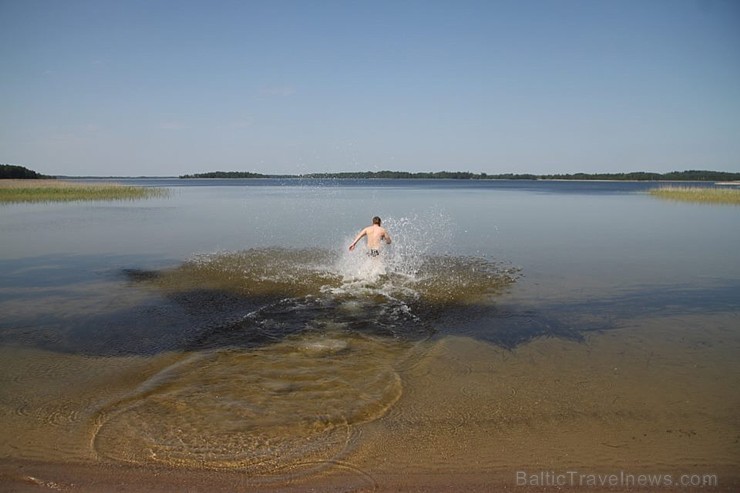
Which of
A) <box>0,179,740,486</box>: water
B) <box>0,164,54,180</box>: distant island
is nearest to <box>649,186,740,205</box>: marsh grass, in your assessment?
<box>0,179,740,486</box>: water

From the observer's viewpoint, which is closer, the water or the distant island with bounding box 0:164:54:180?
the water

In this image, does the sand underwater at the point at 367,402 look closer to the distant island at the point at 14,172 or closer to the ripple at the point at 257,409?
the ripple at the point at 257,409

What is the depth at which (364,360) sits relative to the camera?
8.72 m

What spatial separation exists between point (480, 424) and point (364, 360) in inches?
110

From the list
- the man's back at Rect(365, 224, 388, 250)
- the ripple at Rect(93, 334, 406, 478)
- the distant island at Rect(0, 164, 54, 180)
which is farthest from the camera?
the distant island at Rect(0, 164, 54, 180)

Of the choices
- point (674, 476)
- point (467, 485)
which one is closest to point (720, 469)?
point (674, 476)

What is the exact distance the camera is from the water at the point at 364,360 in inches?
234

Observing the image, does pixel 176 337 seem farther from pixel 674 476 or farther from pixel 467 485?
pixel 674 476

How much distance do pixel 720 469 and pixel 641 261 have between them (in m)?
15.0

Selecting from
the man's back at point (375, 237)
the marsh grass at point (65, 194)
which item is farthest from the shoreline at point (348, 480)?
the marsh grass at point (65, 194)

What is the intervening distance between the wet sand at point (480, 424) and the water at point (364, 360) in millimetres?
37

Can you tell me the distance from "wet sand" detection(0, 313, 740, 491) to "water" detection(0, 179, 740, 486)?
0.12 feet

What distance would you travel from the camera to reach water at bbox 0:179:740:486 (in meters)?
5.94

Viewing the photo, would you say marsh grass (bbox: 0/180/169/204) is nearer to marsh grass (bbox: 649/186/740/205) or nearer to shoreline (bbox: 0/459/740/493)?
shoreline (bbox: 0/459/740/493)
